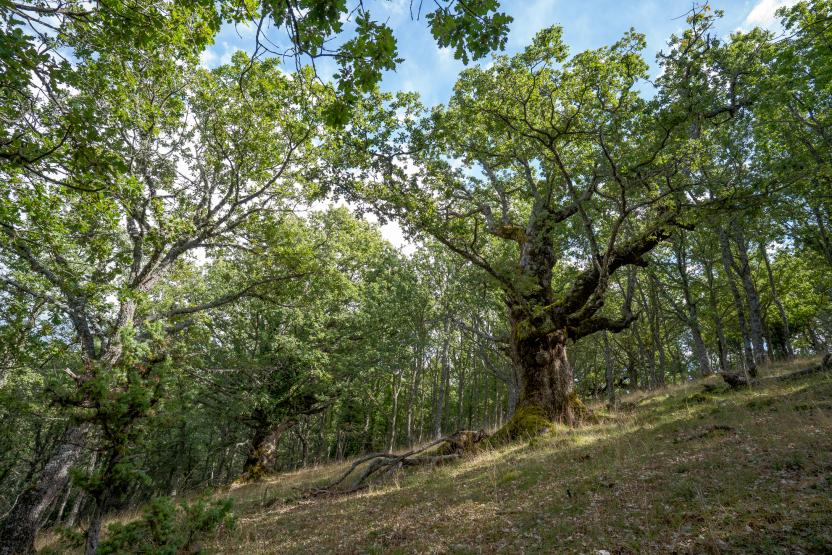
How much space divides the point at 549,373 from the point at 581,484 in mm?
6013

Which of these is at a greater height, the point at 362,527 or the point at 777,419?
the point at 777,419

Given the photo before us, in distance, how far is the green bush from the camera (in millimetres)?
6203

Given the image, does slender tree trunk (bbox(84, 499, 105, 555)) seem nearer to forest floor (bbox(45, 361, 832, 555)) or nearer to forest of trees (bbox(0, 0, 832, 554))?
forest of trees (bbox(0, 0, 832, 554))

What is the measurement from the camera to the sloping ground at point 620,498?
4445 mm

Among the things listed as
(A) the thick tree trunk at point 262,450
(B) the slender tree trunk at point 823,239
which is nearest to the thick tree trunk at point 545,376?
(B) the slender tree trunk at point 823,239

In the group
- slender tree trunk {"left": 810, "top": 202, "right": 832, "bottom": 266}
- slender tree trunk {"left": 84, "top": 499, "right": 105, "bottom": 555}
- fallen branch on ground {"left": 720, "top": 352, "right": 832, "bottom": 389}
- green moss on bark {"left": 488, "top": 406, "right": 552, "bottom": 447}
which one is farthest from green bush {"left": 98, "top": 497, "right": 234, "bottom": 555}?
slender tree trunk {"left": 810, "top": 202, "right": 832, "bottom": 266}

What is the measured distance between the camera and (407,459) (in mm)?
12352

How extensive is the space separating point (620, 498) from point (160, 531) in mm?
7504

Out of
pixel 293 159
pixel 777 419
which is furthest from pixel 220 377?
pixel 777 419

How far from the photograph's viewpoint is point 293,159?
12570 mm

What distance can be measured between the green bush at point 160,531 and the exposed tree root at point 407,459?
4.36m

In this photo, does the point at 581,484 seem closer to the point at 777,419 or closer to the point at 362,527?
the point at 362,527

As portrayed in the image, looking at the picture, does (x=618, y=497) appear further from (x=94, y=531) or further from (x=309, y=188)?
(x=309, y=188)

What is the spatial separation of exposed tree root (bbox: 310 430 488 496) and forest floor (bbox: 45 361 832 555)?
0.64m
